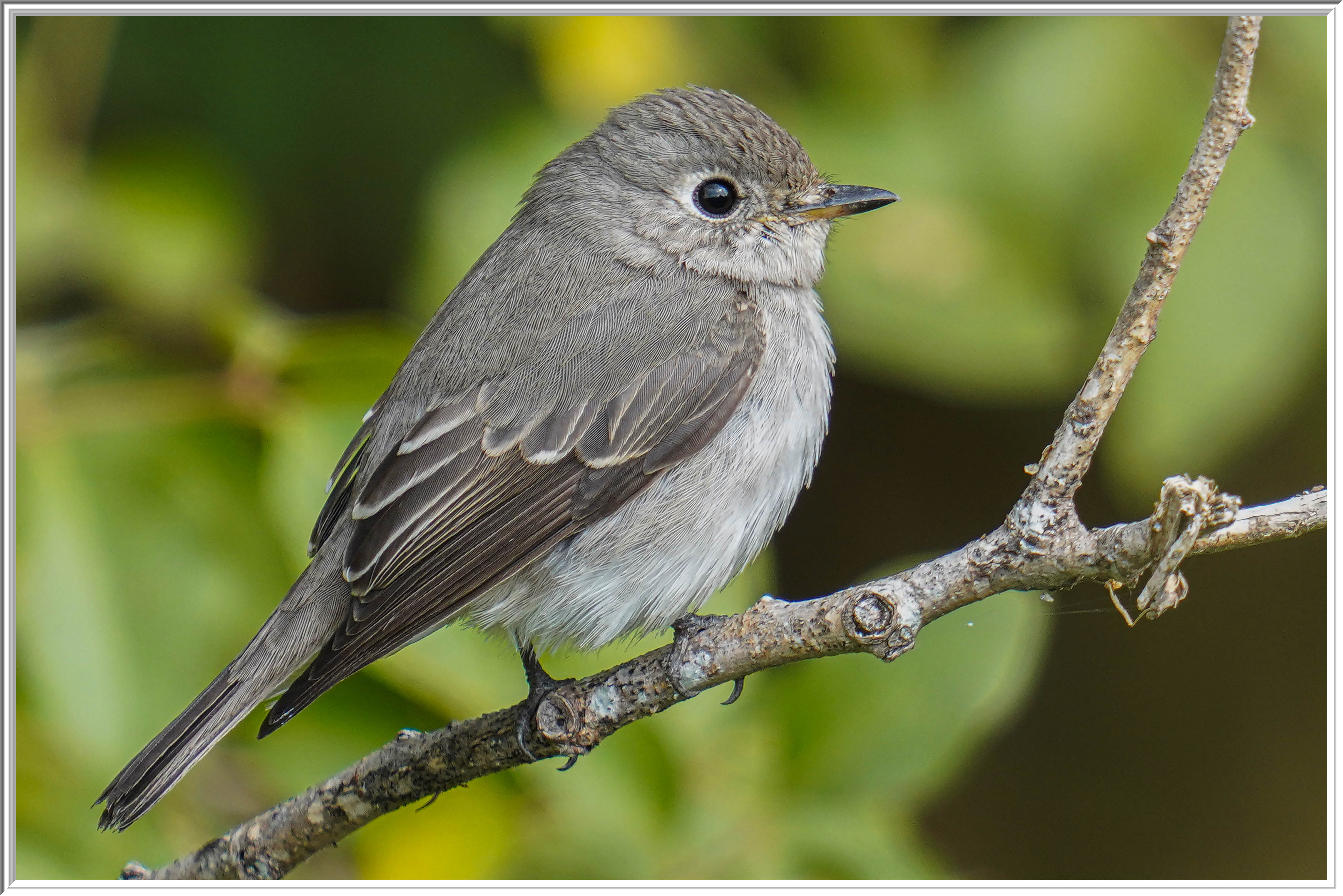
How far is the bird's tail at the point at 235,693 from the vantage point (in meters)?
2.08

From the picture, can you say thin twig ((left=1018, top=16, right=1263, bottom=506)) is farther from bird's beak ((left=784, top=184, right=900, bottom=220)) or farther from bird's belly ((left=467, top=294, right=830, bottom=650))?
bird's beak ((left=784, top=184, right=900, bottom=220))

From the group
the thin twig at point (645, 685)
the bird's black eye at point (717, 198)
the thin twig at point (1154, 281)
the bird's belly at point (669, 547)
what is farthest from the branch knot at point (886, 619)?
the bird's black eye at point (717, 198)

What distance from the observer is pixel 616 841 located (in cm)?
232

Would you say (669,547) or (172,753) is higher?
(669,547)

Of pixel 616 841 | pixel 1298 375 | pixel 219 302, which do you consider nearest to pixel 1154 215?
pixel 1298 375

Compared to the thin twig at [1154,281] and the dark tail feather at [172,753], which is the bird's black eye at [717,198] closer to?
the thin twig at [1154,281]

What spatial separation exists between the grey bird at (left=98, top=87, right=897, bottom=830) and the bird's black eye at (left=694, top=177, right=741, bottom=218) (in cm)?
21

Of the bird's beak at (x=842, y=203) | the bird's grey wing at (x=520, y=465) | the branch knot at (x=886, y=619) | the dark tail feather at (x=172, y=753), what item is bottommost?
the branch knot at (x=886, y=619)

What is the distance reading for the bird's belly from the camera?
2322 mm

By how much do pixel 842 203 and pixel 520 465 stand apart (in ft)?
2.94

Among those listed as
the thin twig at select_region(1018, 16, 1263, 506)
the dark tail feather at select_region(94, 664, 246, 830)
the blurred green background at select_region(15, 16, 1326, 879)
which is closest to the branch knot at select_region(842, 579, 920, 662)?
the thin twig at select_region(1018, 16, 1263, 506)

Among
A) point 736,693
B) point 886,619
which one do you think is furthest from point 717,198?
point 886,619

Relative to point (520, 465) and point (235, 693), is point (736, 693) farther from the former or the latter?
point (235, 693)

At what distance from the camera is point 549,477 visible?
236cm
